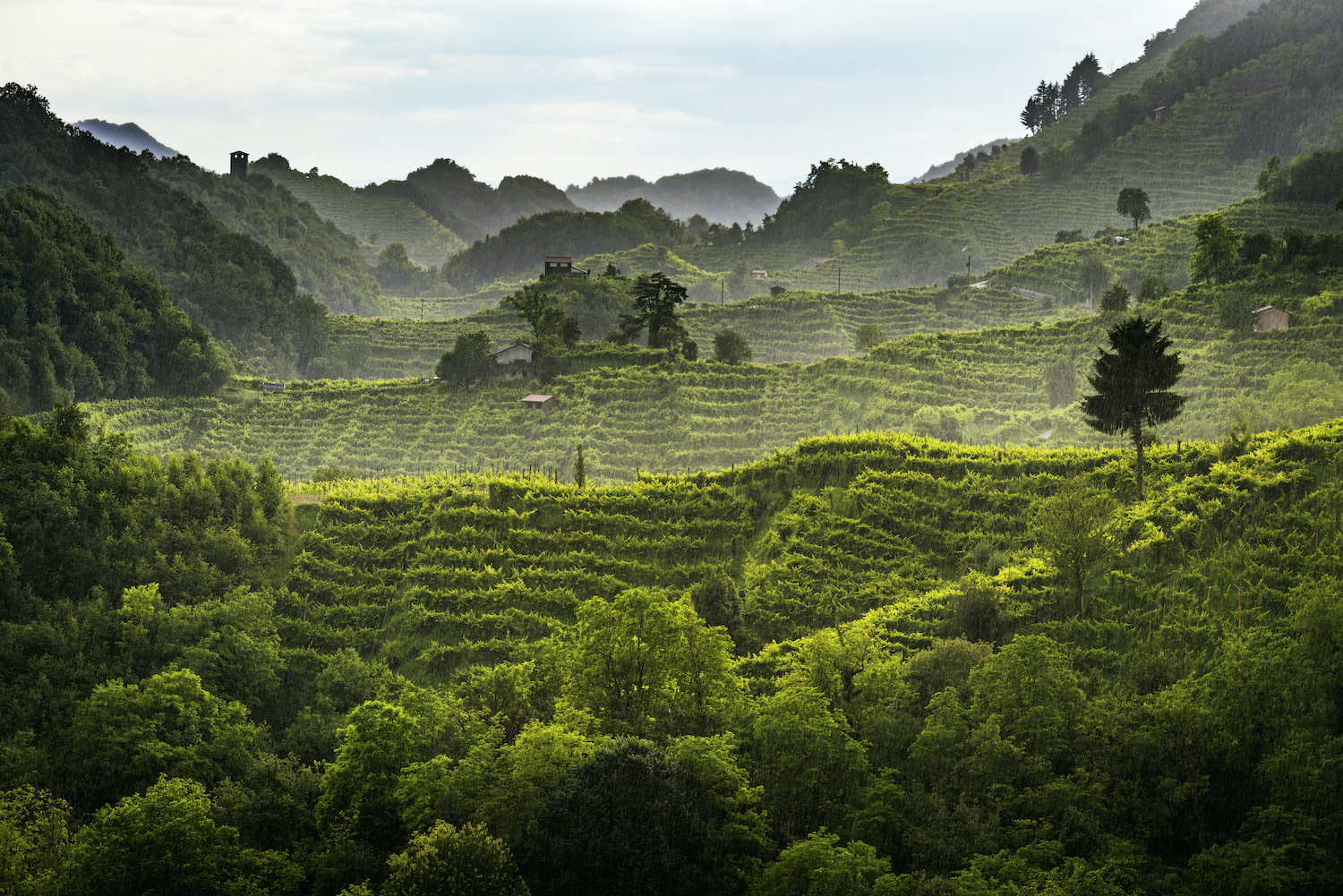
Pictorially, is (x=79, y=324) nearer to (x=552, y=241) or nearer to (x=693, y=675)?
(x=693, y=675)

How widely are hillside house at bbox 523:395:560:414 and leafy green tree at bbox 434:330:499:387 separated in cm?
627

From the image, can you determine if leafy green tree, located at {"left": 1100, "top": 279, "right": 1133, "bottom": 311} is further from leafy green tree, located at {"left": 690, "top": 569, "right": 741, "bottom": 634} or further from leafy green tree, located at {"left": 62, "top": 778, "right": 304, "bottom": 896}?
leafy green tree, located at {"left": 62, "top": 778, "right": 304, "bottom": 896}

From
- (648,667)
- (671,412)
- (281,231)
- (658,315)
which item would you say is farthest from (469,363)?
(281,231)

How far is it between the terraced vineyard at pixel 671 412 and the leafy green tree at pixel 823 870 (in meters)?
43.8

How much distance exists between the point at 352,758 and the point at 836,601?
60.3 feet

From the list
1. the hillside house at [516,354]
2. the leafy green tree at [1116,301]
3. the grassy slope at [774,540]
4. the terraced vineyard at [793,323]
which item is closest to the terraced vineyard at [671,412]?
the leafy green tree at [1116,301]

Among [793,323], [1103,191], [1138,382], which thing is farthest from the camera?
[1103,191]

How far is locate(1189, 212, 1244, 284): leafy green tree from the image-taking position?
2837 inches

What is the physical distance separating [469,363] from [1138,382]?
55.4 metres

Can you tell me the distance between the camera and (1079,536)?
3656 centimetres

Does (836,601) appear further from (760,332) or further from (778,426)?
(760,332)

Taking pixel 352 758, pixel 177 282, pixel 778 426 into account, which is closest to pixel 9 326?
pixel 177 282

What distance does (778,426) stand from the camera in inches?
2943

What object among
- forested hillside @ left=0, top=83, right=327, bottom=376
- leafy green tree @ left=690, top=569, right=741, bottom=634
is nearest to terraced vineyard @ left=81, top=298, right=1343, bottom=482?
leafy green tree @ left=690, top=569, right=741, bottom=634
